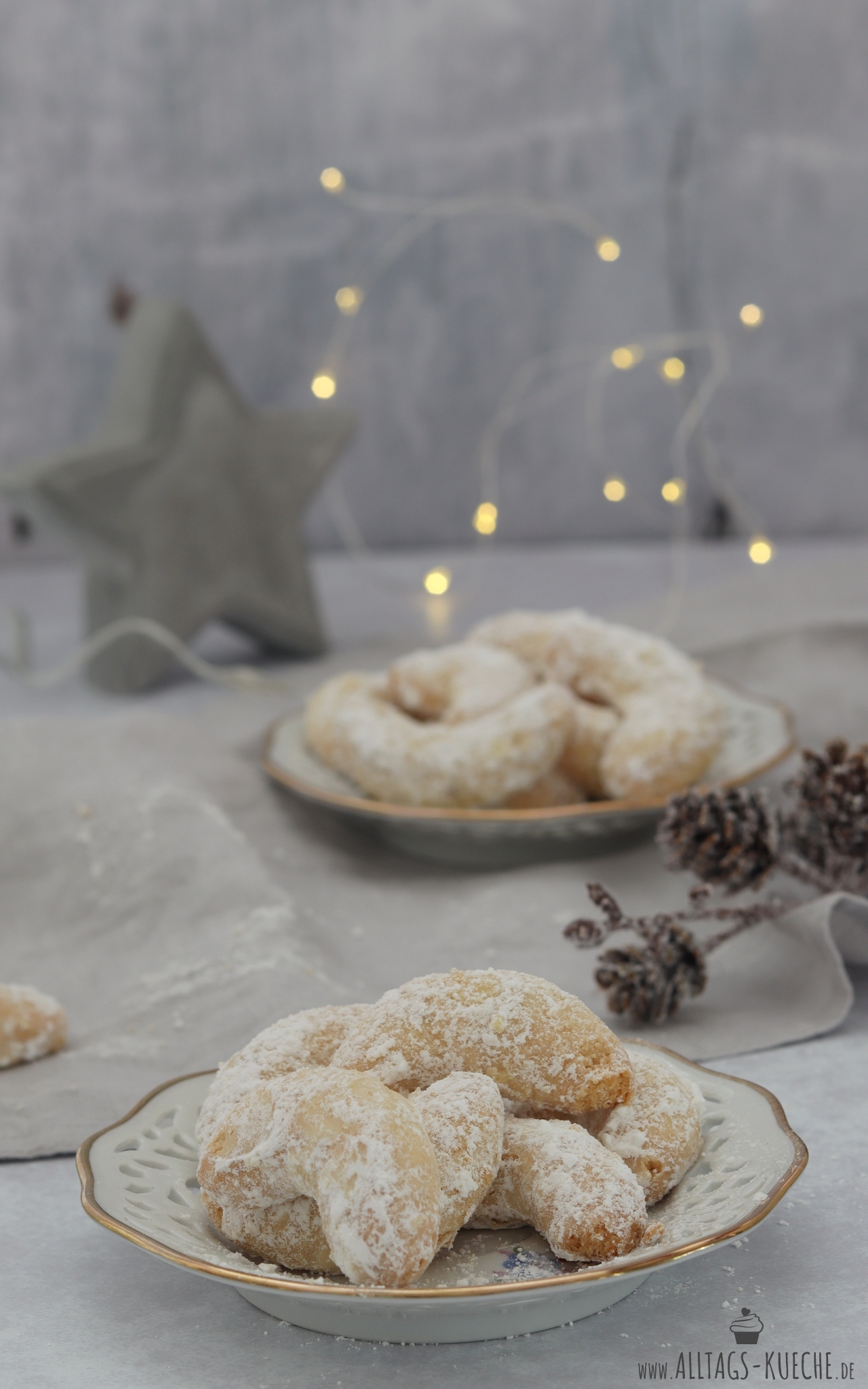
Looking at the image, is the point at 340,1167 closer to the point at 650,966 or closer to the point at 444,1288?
the point at 444,1288

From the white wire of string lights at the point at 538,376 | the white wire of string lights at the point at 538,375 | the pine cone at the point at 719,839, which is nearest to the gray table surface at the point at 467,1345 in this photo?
the pine cone at the point at 719,839

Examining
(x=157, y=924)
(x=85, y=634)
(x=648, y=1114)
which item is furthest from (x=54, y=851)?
(x=85, y=634)

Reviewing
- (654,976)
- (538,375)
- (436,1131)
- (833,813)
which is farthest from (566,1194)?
(538,375)

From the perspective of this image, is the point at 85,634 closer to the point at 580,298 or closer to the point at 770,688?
the point at 770,688

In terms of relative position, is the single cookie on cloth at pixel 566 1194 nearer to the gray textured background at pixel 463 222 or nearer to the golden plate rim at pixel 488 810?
the golden plate rim at pixel 488 810

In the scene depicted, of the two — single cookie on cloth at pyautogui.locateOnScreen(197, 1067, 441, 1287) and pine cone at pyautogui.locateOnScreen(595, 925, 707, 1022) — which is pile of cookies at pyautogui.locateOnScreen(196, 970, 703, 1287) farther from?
pine cone at pyautogui.locateOnScreen(595, 925, 707, 1022)

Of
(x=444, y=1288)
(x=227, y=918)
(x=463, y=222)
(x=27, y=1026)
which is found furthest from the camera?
(x=463, y=222)
